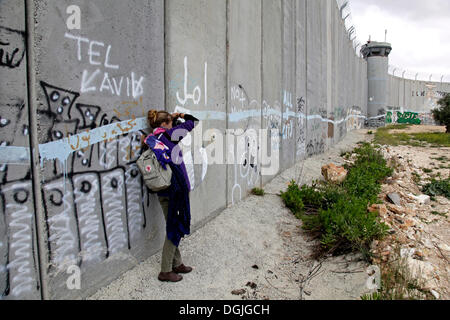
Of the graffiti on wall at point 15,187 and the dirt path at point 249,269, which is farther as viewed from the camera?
the dirt path at point 249,269

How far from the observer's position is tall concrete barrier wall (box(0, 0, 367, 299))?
1.98 meters

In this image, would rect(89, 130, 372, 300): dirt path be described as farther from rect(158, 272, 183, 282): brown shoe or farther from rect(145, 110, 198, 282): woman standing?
rect(145, 110, 198, 282): woman standing

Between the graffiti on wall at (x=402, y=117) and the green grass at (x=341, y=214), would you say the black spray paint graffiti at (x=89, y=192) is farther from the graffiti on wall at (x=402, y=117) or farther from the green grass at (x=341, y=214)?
the graffiti on wall at (x=402, y=117)

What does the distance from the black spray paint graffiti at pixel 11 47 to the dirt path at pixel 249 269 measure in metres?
1.73

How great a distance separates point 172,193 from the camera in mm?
2762

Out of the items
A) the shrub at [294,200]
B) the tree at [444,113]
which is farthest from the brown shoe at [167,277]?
the tree at [444,113]

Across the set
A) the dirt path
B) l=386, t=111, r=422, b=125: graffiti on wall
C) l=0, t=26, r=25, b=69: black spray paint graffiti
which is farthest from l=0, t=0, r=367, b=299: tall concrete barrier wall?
l=386, t=111, r=422, b=125: graffiti on wall

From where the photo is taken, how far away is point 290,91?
7.82 meters

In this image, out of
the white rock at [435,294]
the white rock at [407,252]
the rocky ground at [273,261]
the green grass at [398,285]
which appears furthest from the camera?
the white rock at [407,252]

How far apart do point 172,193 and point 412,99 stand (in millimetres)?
40737

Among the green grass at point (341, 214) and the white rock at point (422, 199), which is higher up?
the green grass at point (341, 214)

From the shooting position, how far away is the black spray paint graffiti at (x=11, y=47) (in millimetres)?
1877

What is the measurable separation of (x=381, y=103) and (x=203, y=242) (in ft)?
98.2
